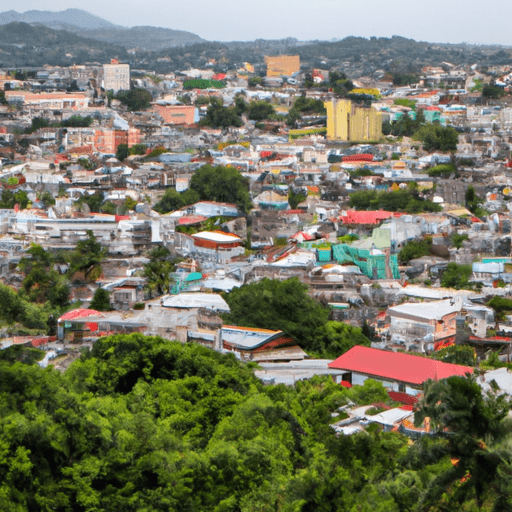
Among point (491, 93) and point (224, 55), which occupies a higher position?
point (224, 55)

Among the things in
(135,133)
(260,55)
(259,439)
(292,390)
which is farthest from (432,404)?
(260,55)

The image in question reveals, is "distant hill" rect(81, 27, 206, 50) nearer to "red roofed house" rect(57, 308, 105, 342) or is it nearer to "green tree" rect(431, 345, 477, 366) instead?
"red roofed house" rect(57, 308, 105, 342)

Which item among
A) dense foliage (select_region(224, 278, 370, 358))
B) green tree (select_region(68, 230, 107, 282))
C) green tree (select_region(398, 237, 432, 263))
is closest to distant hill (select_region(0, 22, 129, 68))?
green tree (select_region(68, 230, 107, 282))

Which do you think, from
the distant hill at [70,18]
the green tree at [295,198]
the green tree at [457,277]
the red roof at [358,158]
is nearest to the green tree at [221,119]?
the red roof at [358,158]

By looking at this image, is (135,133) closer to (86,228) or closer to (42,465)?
(86,228)

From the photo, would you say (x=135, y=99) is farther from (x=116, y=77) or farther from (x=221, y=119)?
(x=116, y=77)

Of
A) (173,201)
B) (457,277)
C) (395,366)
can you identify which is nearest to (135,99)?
(173,201)

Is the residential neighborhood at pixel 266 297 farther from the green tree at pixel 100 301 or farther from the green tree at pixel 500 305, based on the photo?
the green tree at pixel 100 301
